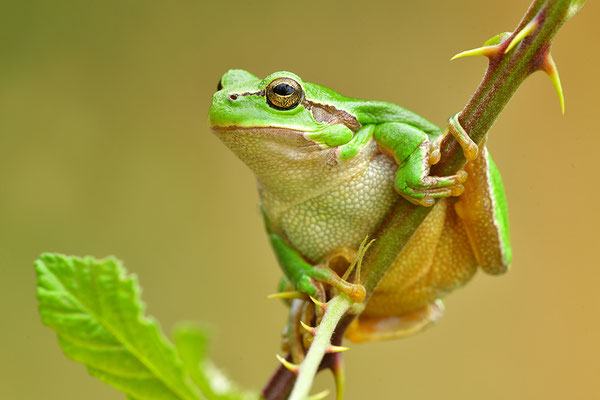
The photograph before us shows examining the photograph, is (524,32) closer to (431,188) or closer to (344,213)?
(431,188)

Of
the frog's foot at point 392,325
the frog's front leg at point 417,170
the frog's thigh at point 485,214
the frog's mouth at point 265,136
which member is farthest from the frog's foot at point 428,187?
the frog's foot at point 392,325

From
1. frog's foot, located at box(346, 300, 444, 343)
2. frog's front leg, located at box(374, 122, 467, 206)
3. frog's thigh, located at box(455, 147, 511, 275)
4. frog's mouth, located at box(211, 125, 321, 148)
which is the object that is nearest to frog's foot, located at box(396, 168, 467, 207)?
frog's front leg, located at box(374, 122, 467, 206)

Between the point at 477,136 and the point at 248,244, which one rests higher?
the point at 477,136

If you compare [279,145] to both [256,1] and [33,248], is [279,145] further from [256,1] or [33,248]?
[33,248]

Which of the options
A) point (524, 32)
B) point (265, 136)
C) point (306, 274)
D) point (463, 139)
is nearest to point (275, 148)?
point (265, 136)

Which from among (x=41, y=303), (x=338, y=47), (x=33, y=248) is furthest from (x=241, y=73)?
(x=33, y=248)

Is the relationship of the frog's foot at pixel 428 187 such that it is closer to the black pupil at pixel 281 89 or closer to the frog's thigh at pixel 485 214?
the frog's thigh at pixel 485 214
